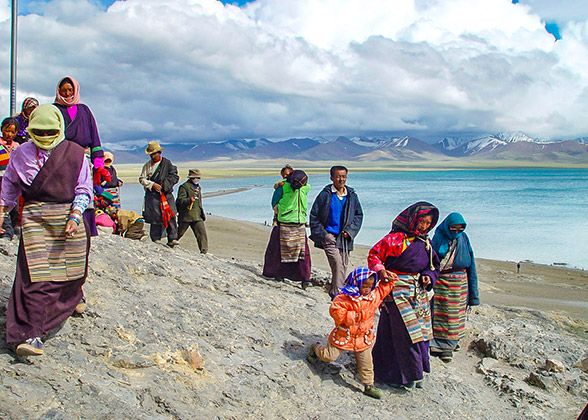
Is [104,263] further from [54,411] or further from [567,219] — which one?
[567,219]

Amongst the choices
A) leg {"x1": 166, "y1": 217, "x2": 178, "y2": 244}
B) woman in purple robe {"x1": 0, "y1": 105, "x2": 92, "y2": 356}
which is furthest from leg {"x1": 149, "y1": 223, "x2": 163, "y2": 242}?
woman in purple robe {"x1": 0, "y1": 105, "x2": 92, "y2": 356}

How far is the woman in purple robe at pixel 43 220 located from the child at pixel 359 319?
2.01 metres

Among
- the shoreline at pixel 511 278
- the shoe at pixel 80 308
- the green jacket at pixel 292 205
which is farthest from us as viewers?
the shoreline at pixel 511 278

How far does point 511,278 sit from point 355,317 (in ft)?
30.0

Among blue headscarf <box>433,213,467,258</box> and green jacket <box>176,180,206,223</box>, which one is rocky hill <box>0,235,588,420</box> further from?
green jacket <box>176,180,206,223</box>

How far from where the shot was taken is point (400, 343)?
13.9 ft

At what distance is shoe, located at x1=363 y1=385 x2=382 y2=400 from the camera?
4.10m

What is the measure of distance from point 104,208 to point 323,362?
415 cm

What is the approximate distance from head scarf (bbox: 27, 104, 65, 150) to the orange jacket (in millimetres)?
2370

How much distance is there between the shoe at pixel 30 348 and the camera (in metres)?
3.10

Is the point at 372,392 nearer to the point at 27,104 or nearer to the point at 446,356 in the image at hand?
the point at 446,356

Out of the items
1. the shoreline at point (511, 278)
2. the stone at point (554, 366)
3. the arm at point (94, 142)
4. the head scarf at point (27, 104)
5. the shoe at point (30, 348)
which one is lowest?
the shoreline at point (511, 278)

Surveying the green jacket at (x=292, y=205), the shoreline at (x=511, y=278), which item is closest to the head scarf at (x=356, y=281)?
the green jacket at (x=292, y=205)

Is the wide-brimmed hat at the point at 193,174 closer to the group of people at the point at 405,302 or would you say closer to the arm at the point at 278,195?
the arm at the point at 278,195
